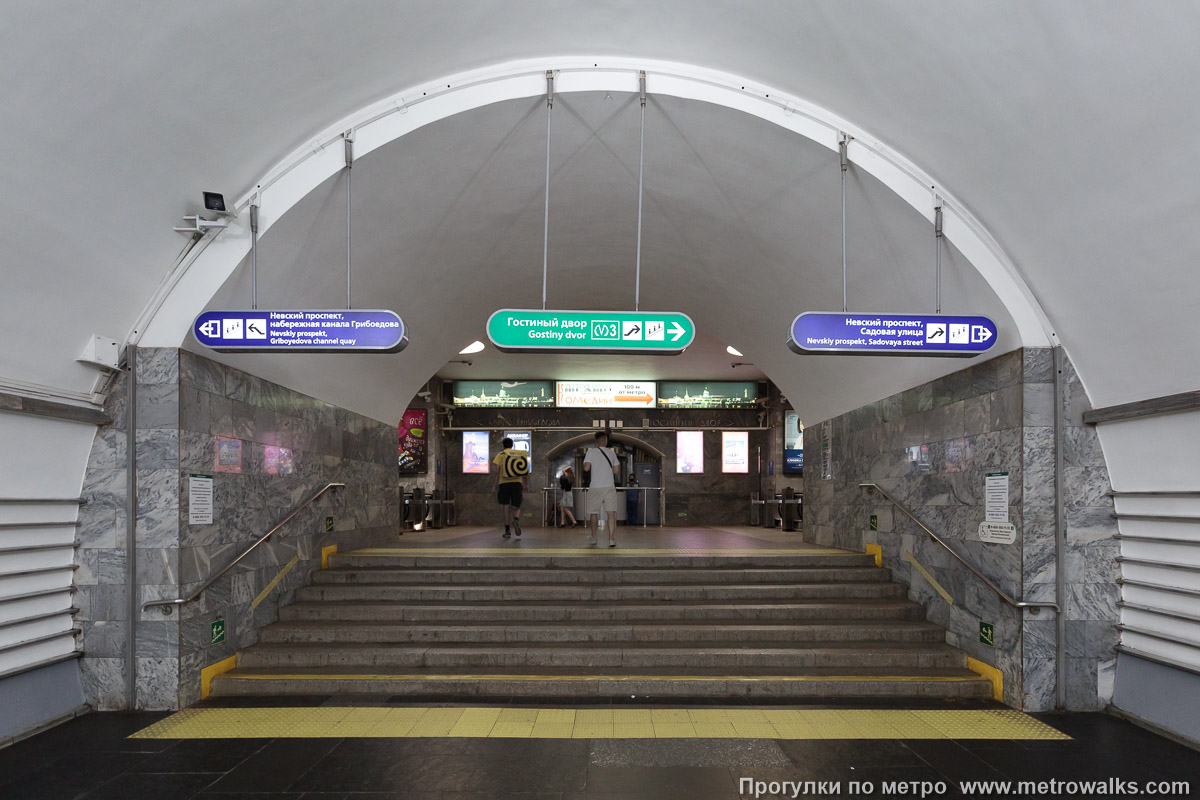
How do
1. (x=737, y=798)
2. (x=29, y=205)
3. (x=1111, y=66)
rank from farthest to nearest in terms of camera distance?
(x=29, y=205), (x=737, y=798), (x=1111, y=66)

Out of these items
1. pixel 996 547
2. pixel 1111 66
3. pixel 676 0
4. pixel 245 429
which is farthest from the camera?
pixel 245 429

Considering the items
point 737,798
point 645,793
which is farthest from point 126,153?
point 737,798

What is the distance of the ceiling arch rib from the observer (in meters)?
5.35

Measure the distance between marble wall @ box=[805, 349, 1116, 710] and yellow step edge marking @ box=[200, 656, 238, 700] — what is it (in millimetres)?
5807

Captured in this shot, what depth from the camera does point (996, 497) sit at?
18.3ft

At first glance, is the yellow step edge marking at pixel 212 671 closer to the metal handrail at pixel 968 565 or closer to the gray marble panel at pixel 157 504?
the gray marble panel at pixel 157 504

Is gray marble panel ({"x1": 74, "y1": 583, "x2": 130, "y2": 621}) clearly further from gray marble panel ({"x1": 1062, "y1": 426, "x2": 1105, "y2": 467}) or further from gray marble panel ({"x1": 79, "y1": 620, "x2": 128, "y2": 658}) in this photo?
gray marble panel ({"x1": 1062, "y1": 426, "x2": 1105, "y2": 467})

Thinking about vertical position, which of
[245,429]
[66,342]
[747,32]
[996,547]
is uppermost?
[747,32]

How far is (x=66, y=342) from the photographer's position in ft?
15.9

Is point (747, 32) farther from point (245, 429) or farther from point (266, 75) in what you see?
point (245, 429)

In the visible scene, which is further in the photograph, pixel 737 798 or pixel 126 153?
pixel 126 153

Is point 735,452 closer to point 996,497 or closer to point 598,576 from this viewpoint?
point 598,576

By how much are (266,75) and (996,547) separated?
5.90m

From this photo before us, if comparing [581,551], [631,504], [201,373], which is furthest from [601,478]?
[631,504]
